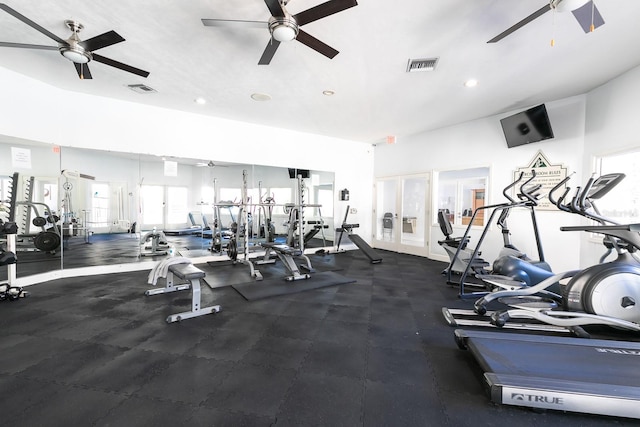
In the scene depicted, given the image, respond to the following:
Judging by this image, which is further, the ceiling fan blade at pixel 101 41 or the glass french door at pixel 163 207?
the glass french door at pixel 163 207

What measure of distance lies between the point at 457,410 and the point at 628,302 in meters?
2.18

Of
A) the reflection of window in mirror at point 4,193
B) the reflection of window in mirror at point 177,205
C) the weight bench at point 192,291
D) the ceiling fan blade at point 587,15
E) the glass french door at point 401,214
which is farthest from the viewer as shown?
the glass french door at point 401,214

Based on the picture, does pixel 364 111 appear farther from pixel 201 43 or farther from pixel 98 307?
pixel 98 307

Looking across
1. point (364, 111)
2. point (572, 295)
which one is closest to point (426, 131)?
point (364, 111)

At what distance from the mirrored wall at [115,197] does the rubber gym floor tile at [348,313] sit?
249 cm

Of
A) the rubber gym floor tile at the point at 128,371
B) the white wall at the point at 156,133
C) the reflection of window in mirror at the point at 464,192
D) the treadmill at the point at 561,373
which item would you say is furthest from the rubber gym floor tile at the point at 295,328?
the reflection of window in mirror at the point at 464,192

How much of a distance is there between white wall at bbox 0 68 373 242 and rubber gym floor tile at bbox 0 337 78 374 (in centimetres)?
308

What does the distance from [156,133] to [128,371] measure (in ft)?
14.2

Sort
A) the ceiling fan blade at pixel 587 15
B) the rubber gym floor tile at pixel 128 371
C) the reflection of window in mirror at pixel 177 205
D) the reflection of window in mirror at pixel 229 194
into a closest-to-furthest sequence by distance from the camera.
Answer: the rubber gym floor tile at pixel 128 371 → the ceiling fan blade at pixel 587 15 → the reflection of window in mirror at pixel 177 205 → the reflection of window in mirror at pixel 229 194

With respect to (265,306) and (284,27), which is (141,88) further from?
(265,306)

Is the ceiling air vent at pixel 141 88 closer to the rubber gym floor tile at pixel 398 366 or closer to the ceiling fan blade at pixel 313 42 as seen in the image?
the ceiling fan blade at pixel 313 42

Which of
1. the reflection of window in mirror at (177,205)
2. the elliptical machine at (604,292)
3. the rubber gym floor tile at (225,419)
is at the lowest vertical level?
the rubber gym floor tile at (225,419)

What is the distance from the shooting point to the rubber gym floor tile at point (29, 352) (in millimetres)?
2066

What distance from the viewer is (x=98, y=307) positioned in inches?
126
